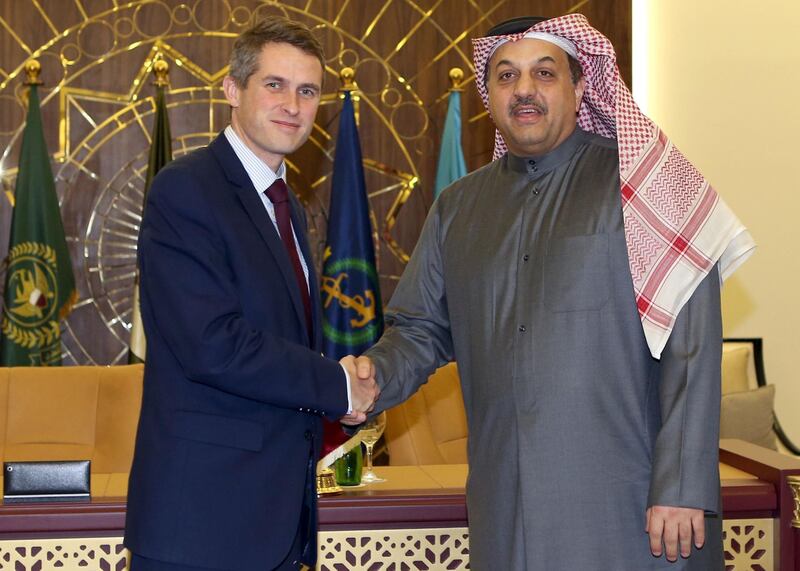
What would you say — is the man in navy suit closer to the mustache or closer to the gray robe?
the gray robe

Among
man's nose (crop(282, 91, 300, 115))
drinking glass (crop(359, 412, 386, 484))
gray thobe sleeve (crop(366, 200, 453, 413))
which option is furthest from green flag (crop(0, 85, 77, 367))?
man's nose (crop(282, 91, 300, 115))

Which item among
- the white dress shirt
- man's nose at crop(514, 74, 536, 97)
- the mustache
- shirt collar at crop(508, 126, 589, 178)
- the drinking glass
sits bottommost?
the drinking glass

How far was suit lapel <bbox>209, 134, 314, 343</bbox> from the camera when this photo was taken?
7.43 ft

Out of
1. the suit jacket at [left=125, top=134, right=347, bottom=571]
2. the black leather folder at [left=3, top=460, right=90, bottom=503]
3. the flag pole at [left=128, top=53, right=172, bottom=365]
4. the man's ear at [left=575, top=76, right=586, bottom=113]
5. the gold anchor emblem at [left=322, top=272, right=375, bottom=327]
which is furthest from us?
the flag pole at [left=128, top=53, right=172, bottom=365]

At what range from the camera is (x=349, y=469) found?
3039mm

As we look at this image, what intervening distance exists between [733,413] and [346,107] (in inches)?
103

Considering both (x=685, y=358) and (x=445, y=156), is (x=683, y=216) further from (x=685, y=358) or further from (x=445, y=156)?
(x=445, y=156)

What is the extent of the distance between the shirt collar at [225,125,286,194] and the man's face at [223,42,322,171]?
0.01 meters

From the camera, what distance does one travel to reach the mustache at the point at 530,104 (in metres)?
2.50

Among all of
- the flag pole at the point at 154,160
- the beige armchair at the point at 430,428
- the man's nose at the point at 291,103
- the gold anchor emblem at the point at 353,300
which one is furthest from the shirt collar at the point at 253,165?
the flag pole at the point at 154,160

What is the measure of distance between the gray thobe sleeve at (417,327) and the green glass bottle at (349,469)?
376mm

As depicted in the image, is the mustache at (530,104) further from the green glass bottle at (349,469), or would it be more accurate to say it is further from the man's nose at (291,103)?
the green glass bottle at (349,469)

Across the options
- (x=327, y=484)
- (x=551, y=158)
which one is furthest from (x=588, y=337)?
(x=327, y=484)

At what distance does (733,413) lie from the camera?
18.2 ft
